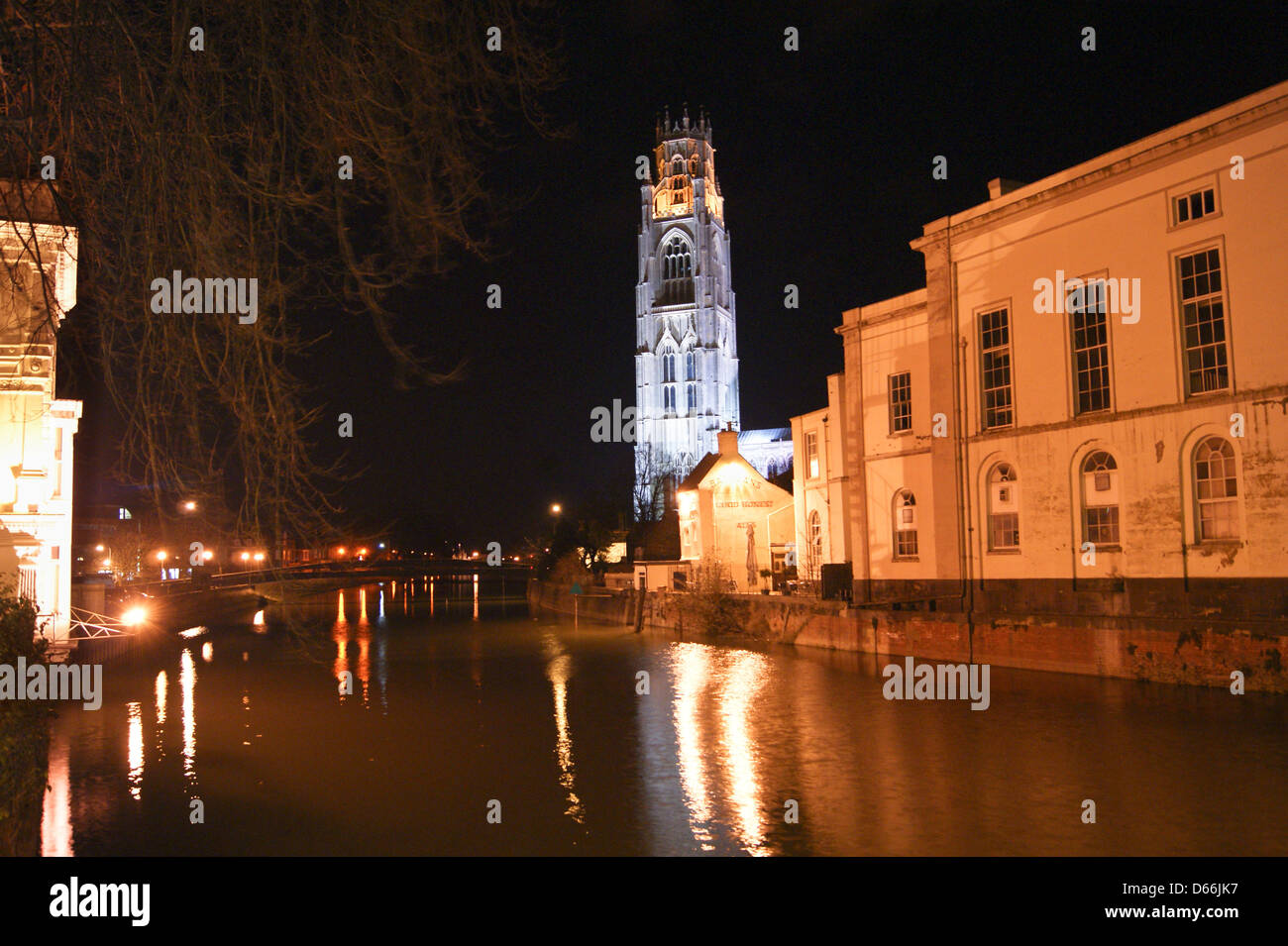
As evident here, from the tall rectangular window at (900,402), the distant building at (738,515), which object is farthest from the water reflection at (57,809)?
the distant building at (738,515)

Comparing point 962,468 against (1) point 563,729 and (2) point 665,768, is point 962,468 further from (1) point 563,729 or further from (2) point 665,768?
(2) point 665,768

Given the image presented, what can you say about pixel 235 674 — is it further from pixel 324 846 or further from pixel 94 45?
pixel 94 45

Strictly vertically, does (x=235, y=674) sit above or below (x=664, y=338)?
below

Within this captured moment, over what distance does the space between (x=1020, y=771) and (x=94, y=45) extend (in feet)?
46.6

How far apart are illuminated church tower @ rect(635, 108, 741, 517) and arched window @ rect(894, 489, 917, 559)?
8284 centimetres

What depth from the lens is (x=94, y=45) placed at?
515cm

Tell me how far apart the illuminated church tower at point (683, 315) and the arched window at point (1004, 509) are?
8660cm

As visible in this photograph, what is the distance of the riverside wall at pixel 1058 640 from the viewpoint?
18.3 meters

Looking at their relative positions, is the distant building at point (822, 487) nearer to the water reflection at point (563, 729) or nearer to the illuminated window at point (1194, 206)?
the water reflection at point (563, 729)

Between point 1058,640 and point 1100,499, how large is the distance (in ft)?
13.9

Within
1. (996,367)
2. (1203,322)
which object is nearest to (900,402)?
(996,367)

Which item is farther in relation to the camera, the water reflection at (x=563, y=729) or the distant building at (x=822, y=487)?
the distant building at (x=822, y=487)

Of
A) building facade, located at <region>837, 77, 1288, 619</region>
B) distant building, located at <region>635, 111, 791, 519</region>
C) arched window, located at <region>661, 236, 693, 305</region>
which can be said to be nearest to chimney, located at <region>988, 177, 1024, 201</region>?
building facade, located at <region>837, 77, 1288, 619</region>
